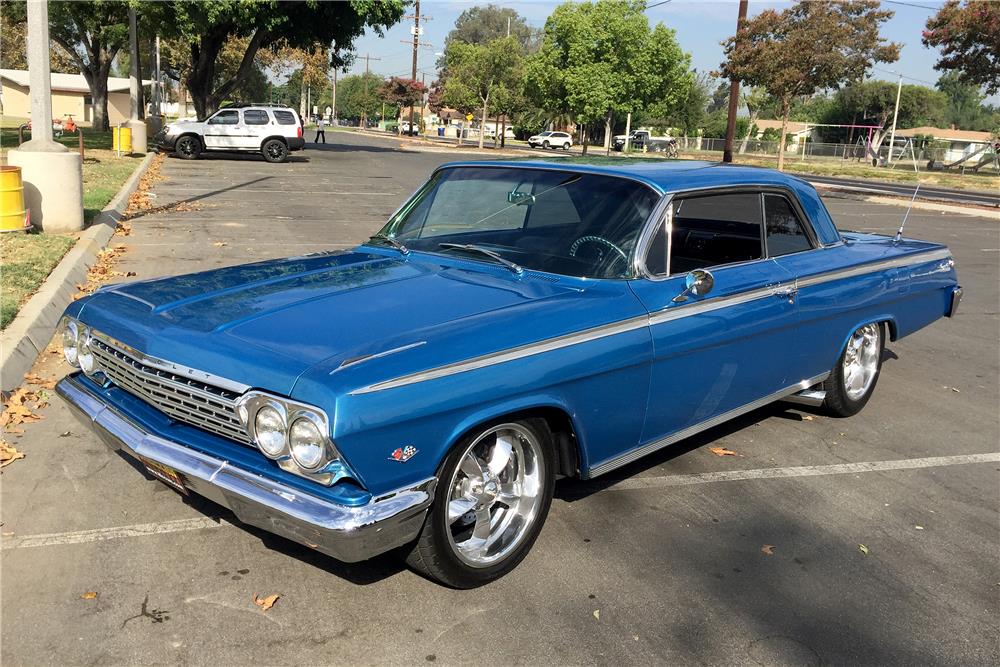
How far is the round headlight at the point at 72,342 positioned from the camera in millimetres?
3801

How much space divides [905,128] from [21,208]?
92.8m

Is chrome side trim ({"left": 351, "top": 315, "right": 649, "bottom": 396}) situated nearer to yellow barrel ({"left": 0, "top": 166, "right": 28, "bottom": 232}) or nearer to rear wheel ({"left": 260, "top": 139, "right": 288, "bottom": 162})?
yellow barrel ({"left": 0, "top": 166, "right": 28, "bottom": 232})

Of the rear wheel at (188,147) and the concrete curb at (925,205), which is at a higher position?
the rear wheel at (188,147)

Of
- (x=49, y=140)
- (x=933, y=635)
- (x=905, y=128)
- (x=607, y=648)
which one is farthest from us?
(x=905, y=128)

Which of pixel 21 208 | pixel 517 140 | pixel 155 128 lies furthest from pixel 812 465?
pixel 517 140

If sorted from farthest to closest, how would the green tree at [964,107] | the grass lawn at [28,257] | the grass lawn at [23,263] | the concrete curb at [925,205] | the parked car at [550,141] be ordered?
the green tree at [964,107]
the parked car at [550,141]
the concrete curb at [925,205]
the grass lawn at [28,257]
the grass lawn at [23,263]

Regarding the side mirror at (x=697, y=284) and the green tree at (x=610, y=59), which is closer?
the side mirror at (x=697, y=284)

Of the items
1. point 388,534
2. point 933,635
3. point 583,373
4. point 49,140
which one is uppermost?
point 49,140

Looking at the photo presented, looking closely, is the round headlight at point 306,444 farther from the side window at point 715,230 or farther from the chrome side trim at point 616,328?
the side window at point 715,230

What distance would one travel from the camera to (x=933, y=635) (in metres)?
3.24

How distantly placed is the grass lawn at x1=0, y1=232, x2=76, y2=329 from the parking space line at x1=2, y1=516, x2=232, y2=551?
3.16 metres

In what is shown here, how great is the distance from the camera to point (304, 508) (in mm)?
2787

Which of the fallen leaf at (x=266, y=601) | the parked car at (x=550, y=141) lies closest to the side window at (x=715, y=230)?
the fallen leaf at (x=266, y=601)

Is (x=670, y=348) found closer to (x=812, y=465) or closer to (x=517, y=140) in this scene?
(x=812, y=465)
